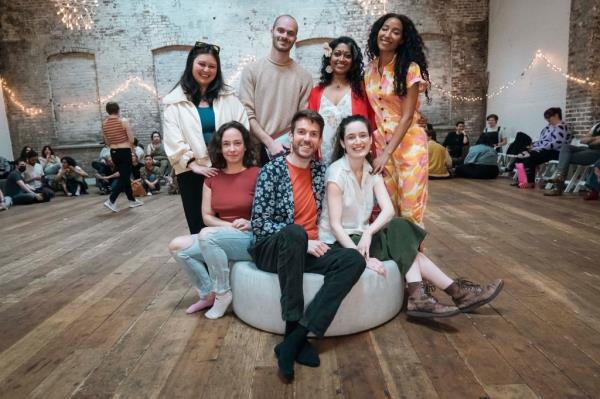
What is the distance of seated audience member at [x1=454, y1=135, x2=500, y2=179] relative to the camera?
309 inches

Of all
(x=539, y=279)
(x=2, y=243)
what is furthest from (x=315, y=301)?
(x=2, y=243)

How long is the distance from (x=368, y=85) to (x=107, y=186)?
700 centimetres

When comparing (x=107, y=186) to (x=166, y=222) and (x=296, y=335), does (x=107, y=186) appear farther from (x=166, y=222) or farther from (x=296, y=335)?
(x=296, y=335)

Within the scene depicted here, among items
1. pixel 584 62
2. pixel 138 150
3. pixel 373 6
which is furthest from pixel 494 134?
pixel 138 150

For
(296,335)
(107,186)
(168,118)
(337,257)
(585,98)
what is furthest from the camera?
(107,186)

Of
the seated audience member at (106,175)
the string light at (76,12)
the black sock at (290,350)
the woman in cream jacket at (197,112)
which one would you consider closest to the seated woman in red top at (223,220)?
the woman in cream jacket at (197,112)

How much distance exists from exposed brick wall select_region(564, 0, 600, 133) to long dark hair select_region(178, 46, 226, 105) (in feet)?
20.1

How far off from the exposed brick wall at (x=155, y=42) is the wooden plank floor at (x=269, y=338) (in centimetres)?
665

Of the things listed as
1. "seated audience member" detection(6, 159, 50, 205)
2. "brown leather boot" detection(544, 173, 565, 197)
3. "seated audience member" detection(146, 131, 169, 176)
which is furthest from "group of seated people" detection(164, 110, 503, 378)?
"seated audience member" detection(146, 131, 169, 176)

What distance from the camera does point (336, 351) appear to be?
72.5 inches

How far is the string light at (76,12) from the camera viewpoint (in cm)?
908

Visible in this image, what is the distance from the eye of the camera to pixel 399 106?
224 cm

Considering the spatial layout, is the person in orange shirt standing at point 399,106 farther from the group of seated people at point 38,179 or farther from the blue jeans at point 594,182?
the group of seated people at point 38,179

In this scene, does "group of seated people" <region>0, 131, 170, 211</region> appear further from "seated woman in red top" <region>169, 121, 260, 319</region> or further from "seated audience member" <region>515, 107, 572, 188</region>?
"seated audience member" <region>515, 107, 572, 188</region>
